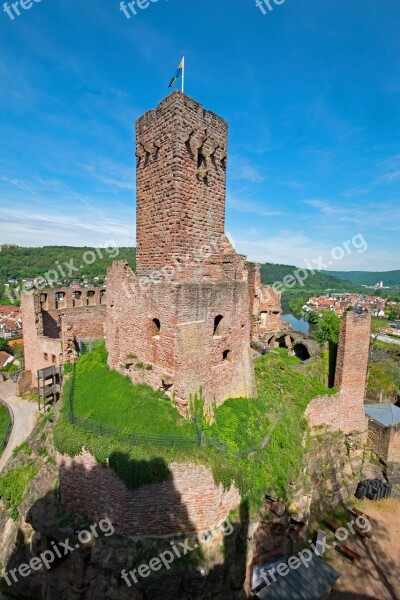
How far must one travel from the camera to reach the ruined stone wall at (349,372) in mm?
14742

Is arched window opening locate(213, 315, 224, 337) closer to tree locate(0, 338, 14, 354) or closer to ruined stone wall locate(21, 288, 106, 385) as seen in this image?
ruined stone wall locate(21, 288, 106, 385)

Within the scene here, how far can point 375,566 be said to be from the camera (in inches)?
457

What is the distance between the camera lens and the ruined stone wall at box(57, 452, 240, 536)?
25.3 feet

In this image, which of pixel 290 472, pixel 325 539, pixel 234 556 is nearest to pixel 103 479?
pixel 234 556

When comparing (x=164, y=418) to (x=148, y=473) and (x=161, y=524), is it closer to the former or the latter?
(x=148, y=473)

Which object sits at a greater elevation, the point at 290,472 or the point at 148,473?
the point at 148,473

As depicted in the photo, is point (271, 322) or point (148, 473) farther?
point (271, 322)

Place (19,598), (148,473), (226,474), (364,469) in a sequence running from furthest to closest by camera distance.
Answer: (364,469) < (19,598) < (226,474) < (148,473)

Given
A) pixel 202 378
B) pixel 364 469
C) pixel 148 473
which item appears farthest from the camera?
pixel 364 469

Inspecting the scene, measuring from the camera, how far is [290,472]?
10445 mm

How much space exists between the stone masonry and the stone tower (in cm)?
3

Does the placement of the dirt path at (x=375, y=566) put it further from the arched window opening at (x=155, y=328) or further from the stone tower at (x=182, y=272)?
the arched window opening at (x=155, y=328)

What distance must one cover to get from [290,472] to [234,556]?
3286 mm

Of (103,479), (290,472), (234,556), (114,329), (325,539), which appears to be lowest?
(325,539)
